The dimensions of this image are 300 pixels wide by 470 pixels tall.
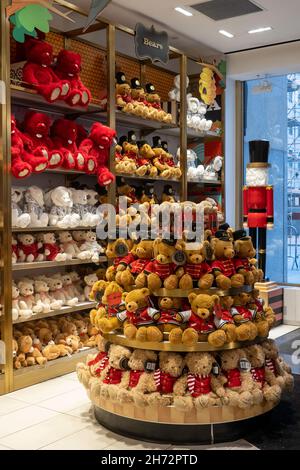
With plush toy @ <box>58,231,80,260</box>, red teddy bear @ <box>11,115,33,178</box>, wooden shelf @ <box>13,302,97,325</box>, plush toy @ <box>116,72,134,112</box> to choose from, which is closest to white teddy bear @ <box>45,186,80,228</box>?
plush toy @ <box>58,231,80,260</box>

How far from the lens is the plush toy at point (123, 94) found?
5.00 m

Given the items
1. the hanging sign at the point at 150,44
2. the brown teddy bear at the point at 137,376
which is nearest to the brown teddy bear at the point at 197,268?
the brown teddy bear at the point at 137,376

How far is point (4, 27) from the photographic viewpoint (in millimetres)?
3850

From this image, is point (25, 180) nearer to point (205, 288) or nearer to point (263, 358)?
point (205, 288)

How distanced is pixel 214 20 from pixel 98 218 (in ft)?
7.93

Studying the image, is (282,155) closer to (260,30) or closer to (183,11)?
(260,30)

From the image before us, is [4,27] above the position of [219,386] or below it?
above

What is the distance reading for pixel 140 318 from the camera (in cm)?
315

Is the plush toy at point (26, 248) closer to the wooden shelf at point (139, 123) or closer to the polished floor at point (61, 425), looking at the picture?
the polished floor at point (61, 425)

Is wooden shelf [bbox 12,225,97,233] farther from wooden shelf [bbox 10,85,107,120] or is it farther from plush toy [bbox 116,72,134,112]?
plush toy [bbox 116,72,134,112]

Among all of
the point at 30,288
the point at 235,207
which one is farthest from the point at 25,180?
the point at 235,207

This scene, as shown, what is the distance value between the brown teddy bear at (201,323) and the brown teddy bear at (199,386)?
10 centimetres

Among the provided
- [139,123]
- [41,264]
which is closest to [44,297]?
[41,264]

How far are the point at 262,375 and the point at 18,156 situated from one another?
2252mm
